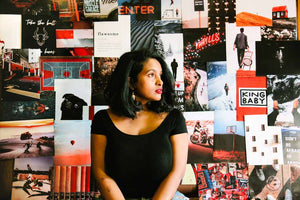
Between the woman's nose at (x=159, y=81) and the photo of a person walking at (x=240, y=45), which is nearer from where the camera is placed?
the woman's nose at (x=159, y=81)

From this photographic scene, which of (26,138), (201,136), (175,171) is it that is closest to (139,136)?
(175,171)

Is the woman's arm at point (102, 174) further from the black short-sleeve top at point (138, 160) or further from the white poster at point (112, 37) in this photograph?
the white poster at point (112, 37)

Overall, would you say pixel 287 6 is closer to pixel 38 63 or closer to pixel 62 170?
pixel 38 63

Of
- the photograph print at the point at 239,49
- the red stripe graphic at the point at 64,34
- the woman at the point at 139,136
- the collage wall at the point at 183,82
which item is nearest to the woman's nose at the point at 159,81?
the woman at the point at 139,136

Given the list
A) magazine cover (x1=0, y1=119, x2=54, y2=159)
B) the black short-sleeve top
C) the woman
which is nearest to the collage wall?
magazine cover (x1=0, y1=119, x2=54, y2=159)

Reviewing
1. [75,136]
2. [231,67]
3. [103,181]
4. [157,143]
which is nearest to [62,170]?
[75,136]

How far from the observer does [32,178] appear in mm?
1975

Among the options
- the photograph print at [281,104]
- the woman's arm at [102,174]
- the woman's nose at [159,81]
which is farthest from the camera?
the photograph print at [281,104]

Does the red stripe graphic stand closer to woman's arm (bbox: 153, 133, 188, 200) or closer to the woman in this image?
the woman

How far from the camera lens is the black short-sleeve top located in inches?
48.9

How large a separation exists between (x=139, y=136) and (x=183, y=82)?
93cm

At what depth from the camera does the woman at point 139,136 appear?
1.25 metres

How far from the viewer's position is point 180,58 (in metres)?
2.07

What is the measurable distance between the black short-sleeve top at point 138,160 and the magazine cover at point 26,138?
3.05ft
